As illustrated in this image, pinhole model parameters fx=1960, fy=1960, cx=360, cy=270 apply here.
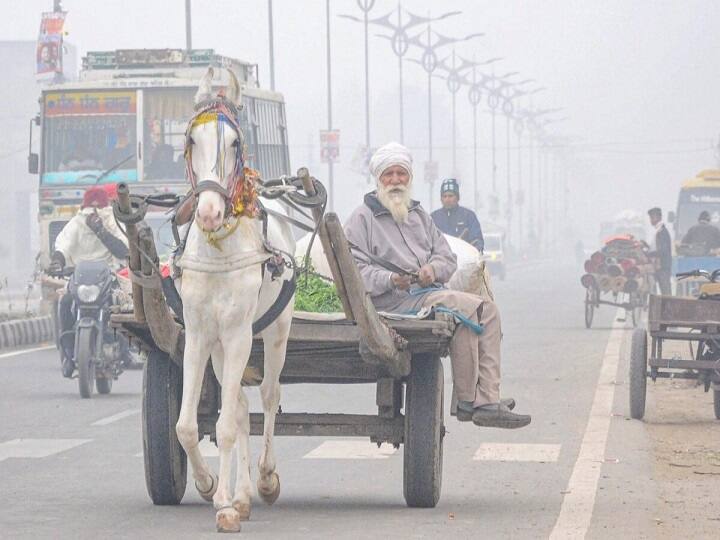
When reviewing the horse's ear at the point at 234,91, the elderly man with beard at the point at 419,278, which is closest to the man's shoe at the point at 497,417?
the elderly man with beard at the point at 419,278

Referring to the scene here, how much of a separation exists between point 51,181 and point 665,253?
13303 mm

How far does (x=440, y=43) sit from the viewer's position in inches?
3147

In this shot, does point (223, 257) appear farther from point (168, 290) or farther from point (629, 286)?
point (629, 286)

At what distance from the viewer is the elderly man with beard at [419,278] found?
10.5m

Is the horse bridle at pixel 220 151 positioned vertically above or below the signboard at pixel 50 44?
below

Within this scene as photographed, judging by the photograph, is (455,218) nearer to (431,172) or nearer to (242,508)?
(242,508)

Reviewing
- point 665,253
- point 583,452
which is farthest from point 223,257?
point 665,253

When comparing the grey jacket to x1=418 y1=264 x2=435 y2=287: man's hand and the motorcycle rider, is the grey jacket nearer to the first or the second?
x1=418 y1=264 x2=435 y2=287: man's hand

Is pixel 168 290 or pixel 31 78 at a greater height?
pixel 31 78

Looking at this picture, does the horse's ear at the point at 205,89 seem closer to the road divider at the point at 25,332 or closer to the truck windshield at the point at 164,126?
the road divider at the point at 25,332

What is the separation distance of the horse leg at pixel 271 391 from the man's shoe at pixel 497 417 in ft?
3.58

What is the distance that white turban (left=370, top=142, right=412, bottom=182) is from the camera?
10.7 m

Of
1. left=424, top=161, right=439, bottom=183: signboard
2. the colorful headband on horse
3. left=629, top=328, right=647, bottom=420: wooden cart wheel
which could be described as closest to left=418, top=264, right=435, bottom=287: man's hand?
the colorful headband on horse

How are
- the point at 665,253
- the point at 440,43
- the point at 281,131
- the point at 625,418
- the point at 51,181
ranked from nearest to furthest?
the point at 625,418, the point at 51,181, the point at 281,131, the point at 665,253, the point at 440,43
